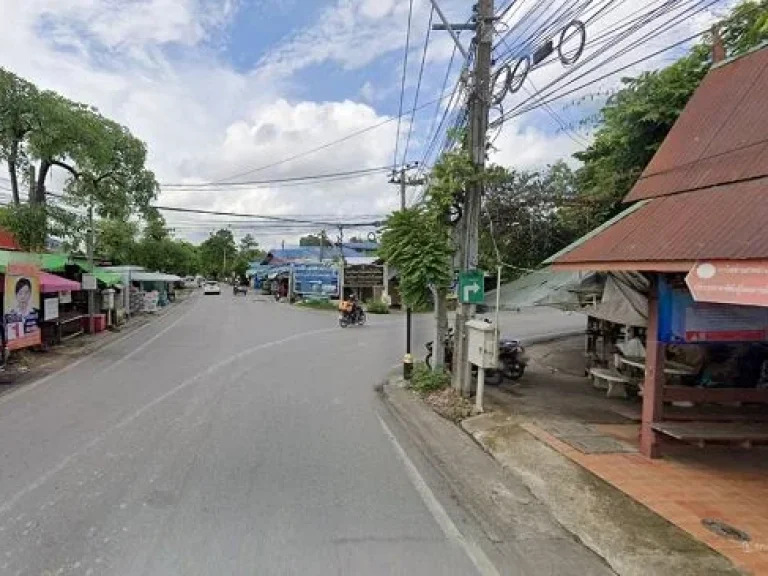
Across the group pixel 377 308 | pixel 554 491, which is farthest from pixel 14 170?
pixel 377 308

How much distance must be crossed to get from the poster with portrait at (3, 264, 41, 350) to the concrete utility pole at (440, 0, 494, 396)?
37.0ft

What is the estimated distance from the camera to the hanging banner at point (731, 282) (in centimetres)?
481

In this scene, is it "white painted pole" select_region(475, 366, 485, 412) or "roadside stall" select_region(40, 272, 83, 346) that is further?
"roadside stall" select_region(40, 272, 83, 346)

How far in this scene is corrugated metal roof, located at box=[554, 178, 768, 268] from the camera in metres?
5.42

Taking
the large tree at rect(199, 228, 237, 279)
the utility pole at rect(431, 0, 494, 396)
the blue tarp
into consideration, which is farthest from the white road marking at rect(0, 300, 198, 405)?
the large tree at rect(199, 228, 237, 279)

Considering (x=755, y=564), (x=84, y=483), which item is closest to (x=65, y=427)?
(x=84, y=483)

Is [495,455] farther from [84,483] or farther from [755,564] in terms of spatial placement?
[84,483]

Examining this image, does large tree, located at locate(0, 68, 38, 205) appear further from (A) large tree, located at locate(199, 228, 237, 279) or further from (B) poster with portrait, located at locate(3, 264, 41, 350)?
(A) large tree, located at locate(199, 228, 237, 279)

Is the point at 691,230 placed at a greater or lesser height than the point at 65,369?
greater

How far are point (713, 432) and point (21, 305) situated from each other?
1600cm

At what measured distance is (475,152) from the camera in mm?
10656

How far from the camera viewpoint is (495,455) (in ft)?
25.0

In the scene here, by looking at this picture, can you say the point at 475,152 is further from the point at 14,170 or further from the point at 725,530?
the point at 14,170

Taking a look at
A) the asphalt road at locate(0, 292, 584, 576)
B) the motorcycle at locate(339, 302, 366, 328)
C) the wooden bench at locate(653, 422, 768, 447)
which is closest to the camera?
the asphalt road at locate(0, 292, 584, 576)
